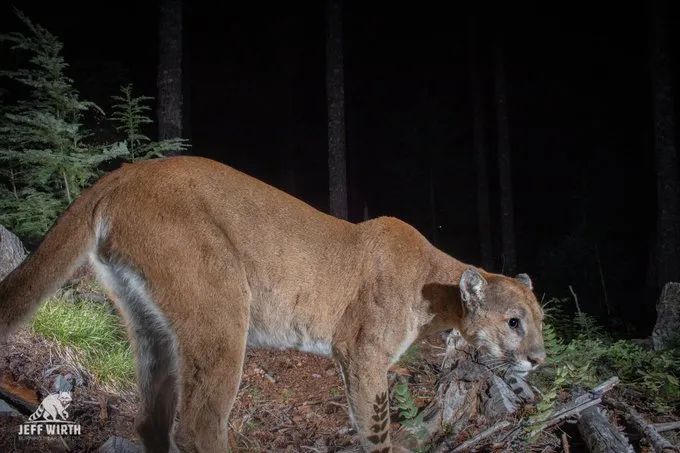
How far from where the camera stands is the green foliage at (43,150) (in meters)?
7.02

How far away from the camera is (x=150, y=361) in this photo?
4.09 meters

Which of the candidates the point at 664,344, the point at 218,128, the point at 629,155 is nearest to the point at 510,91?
the point at 629,155

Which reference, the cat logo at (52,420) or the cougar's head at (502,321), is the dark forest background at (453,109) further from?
the cat logo at (52,420)

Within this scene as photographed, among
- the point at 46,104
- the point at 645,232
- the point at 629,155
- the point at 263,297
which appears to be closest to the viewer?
the point at 263,297

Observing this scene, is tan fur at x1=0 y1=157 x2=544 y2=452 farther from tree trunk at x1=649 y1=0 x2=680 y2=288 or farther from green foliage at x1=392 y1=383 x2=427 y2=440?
tree trunk at x1=649 y1=0 x2=680 y2=288

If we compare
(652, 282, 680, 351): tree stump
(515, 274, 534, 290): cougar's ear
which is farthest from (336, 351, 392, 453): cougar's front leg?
(652, 282, 680, 351): tree stump

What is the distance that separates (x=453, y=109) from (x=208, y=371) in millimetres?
23365

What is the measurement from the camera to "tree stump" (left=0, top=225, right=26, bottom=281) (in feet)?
19.3

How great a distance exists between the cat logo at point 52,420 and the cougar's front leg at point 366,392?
2338 millimetres

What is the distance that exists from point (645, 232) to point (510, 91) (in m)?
8.90

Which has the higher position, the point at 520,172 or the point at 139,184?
the point at 520,172

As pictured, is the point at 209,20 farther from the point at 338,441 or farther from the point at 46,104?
the point at 338,441

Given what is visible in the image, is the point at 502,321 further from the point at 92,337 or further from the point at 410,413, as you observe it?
the point at 92,337

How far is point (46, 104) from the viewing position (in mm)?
7301
